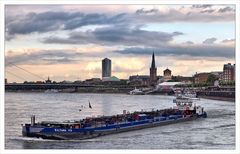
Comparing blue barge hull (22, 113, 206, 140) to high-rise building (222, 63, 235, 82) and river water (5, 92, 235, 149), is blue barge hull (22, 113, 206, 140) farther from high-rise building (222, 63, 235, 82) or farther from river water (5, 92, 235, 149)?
high-rise building (222, 63, 235, 82)

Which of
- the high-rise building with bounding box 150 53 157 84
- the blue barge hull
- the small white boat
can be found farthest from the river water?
the high-rise building with bounding box 150 53 157 84

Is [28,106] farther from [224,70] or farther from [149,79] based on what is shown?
[224,70]

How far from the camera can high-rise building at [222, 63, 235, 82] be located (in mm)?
7188

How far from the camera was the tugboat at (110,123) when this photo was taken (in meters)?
8.87

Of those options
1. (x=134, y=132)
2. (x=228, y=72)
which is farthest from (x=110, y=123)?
(x=228, y=72)

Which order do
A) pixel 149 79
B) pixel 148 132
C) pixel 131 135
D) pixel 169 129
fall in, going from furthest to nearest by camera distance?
pixel 169 129 → pixel 148 132 → pixel 131 135 → pixel 149 79

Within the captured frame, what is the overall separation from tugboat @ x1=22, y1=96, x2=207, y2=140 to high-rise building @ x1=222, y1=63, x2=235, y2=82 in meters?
2.75

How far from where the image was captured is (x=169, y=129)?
11414 millimetres

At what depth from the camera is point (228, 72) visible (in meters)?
7.41

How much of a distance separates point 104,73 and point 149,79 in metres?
1.02

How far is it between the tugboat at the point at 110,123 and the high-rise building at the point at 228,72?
9.01 feet

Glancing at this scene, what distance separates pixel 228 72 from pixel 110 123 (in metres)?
3.44

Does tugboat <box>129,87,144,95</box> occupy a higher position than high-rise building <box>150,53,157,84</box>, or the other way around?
high-rise building <box>150,53,157,84</box>

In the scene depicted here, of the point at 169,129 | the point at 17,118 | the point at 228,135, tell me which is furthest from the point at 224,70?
the point at 17,118
